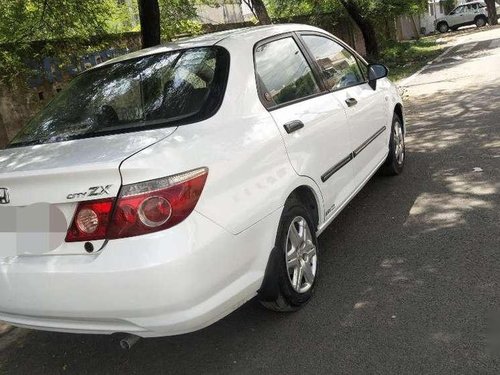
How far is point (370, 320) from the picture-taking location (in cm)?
323

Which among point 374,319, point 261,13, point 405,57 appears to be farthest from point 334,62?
point 405,57

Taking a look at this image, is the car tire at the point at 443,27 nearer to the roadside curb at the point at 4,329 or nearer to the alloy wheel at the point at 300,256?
the alloy wheel at the point at 300,256

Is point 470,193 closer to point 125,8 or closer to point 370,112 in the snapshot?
point 370,112

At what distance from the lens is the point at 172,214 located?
2.50 meters

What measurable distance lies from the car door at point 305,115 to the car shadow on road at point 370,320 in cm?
55

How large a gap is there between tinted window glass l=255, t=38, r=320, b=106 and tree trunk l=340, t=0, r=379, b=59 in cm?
1587

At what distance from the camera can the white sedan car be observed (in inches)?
97.8

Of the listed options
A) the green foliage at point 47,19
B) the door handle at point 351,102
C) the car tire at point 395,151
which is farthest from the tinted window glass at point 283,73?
the green foliage at point 47,19

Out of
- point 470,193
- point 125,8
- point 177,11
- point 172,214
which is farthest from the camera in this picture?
point 125,8

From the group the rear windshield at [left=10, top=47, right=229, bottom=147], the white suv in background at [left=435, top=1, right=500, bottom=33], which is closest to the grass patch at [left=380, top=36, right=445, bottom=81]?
the rear windshield at [left=10, top=47, right=229, bottom=147]

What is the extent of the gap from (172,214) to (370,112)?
2.82 metres

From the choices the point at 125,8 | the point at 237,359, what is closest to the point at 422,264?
the point at 237,359

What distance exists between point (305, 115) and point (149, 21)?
5.07m

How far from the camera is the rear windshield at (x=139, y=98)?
3.08m
